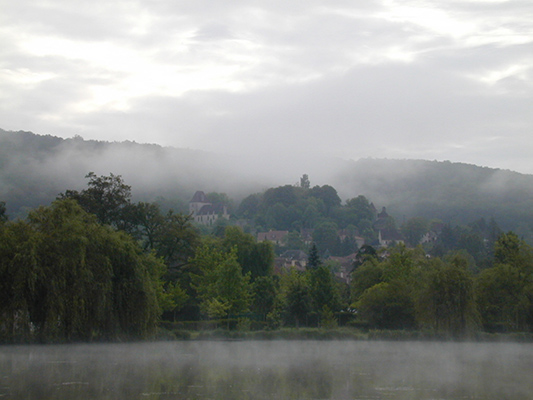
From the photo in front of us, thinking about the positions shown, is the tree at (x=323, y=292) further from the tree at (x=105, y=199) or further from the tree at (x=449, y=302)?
the tree at (x=105, y=199)

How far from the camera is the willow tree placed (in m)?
32.7

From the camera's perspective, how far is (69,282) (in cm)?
3466

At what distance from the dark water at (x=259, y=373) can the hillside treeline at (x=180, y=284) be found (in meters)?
2.05

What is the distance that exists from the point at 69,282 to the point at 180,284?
1215 inches

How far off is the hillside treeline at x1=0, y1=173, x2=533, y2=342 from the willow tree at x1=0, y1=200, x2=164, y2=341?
6cm

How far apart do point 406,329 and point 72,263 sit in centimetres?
3132

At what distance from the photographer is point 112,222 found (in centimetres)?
6291

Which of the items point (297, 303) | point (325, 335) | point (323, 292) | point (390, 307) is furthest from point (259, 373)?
point (323, 292)

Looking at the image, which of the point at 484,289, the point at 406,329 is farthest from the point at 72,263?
the point at 484,289

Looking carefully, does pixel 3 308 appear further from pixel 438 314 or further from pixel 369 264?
pixel 369 264

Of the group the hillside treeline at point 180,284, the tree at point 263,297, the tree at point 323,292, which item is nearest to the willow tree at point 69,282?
the hillside treeline at point 180,284

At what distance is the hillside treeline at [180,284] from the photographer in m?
33.6

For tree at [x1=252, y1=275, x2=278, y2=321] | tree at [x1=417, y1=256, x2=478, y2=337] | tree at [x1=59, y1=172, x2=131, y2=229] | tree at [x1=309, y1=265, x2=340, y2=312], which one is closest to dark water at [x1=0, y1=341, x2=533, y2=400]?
tree at [x1=417, y1=256, x2=478, y2=337]

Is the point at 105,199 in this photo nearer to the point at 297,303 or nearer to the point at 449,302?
the point at 297,303
